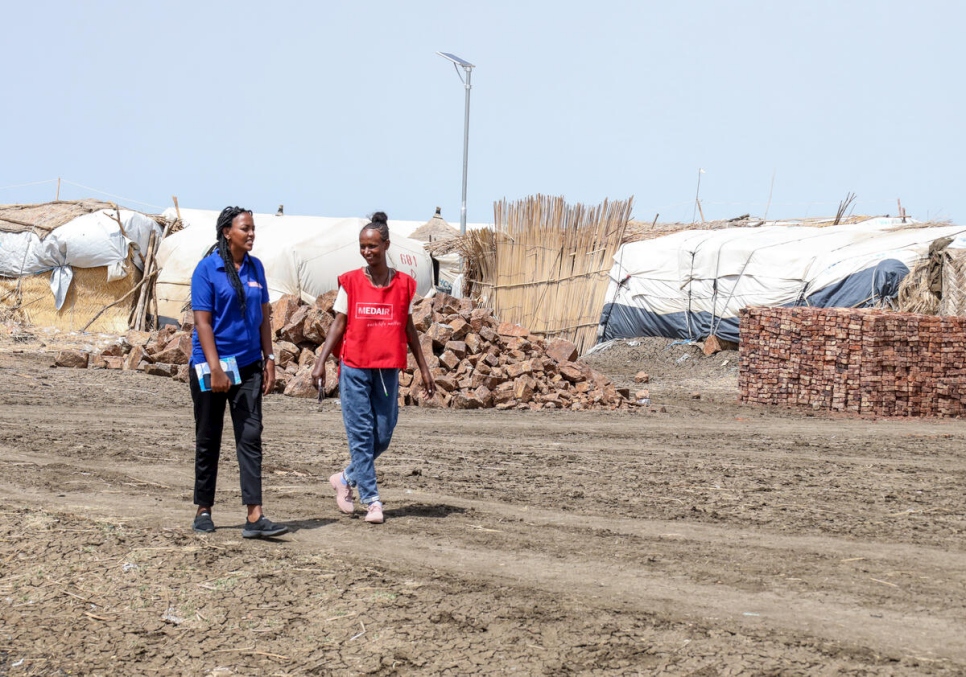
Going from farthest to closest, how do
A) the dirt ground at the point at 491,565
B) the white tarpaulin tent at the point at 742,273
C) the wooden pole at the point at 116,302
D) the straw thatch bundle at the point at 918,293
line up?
the wooden pole at the point at 116,302
the white tarpaulin tent at the point at 742,273
the straw thatch bundle at the point at 918,293
the dirt ground at the point at 491,565

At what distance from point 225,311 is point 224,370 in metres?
0.29

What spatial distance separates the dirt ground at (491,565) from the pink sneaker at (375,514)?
0.18 feet

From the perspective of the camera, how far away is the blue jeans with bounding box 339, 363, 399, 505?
5.95m

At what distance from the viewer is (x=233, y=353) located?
17.6 feet

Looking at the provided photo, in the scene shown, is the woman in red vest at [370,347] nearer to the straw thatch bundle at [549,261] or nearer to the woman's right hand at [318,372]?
the woman's right hand at [318,372]

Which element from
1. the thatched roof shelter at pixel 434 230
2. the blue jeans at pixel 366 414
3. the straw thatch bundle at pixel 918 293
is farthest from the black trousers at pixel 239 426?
the thatched roof shelter at pixel 434 230

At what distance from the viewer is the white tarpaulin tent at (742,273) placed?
62.2ft

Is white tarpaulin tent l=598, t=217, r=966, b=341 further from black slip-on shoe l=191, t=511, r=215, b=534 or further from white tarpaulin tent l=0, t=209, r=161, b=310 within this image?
black slip-on shoe l=191, t=511, r=215, b=534

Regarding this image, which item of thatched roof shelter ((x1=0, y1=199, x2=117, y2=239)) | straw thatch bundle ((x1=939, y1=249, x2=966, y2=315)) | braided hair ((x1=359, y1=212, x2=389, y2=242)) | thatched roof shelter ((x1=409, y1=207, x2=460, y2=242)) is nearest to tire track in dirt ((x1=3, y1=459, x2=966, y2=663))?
braided hair ((x1=359, y1=212, x2=389, y2=242))

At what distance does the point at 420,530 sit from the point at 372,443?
21.6 inches

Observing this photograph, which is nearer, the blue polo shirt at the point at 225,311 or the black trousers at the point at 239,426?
the blue polo shirt at the point at 225,311

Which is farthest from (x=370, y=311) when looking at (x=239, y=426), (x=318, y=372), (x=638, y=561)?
(x=638, y=561)

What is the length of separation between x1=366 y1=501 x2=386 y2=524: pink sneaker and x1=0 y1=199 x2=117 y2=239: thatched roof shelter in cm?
2113

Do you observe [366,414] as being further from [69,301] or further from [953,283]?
[69,301]
